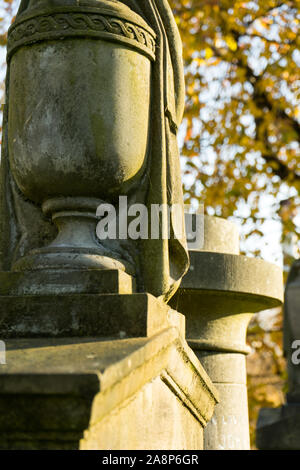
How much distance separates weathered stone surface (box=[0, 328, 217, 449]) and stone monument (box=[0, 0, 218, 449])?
0.5 inches

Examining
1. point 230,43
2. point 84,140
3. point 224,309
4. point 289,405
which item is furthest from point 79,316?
point 230,43

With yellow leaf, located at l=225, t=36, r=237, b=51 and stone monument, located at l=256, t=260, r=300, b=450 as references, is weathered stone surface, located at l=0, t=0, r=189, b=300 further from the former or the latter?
yellow leaf, located at l=225, t=36, r=237, b=51

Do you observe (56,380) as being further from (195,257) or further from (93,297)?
(195,257)

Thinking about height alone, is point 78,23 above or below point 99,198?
above

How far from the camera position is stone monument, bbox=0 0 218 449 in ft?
7.49

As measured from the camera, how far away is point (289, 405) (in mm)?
5875

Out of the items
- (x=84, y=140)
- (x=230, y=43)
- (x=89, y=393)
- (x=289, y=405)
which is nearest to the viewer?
(x=89, y=393)

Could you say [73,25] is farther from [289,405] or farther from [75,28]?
[289,405]

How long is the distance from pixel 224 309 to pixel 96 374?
2.56 m

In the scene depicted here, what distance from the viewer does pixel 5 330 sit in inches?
92.7

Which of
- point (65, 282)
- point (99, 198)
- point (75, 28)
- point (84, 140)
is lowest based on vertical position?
point (65, 282)

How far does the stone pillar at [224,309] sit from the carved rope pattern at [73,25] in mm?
1623

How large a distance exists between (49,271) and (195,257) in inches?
63.5
